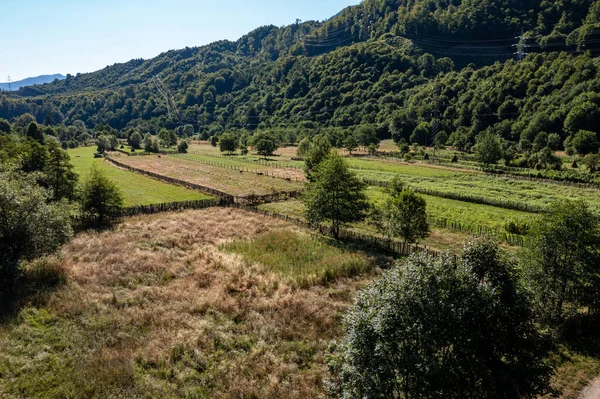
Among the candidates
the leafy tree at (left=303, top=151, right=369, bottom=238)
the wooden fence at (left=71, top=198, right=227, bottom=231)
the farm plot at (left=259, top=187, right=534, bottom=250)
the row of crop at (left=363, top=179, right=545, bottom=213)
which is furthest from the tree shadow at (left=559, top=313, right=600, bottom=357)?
the wooden fence at (left=71, top=198, right=227, bottom=231)

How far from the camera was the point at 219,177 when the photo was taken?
83.8 m

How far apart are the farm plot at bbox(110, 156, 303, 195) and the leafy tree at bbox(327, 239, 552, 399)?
175 feet

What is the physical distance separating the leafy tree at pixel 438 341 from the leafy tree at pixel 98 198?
41.9 m

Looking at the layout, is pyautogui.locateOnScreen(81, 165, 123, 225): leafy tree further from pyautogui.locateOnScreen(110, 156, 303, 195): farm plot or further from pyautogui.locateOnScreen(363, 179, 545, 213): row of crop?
pyautogui.locateOnScreen(363, 179, 545, 213): row of crop

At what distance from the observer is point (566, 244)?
2234 cm

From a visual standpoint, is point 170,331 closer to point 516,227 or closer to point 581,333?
point 581,333

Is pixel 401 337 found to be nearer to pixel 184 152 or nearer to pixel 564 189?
pixel 564 189

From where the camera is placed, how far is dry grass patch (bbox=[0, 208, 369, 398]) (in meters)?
17.7

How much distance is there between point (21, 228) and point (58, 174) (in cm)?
2433

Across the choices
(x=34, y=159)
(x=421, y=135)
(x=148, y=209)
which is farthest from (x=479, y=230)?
(x=421, y=135)

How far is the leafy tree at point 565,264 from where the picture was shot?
22031 millimetres

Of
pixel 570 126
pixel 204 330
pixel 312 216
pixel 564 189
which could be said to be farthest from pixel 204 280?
pixel 570 126

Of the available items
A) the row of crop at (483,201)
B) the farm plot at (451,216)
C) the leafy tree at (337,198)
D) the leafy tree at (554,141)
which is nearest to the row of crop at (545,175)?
the leafy tree at (554,141)

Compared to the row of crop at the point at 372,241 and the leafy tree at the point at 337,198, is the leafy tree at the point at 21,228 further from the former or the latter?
the row of crop at the point at 372,241
